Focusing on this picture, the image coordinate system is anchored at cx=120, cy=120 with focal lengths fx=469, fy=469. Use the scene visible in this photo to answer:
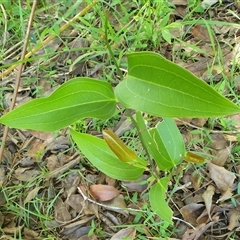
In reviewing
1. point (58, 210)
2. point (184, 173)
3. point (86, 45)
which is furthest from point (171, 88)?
point (86, 45)

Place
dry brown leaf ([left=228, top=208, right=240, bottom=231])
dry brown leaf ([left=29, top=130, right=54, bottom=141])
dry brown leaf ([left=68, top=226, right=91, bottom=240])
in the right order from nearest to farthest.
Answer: dry brown leaf ([left=228, top=208, right=240, bottom=231]), dry brown leaf ([left=68, top=226, right=91, bottom=240]), dry brown leaf ([left=29, top=130, right=54, bottom=141])

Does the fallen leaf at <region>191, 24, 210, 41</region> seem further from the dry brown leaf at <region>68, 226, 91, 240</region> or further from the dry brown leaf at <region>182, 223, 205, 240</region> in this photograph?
the dry brown leaf at <region>68, 226, 91, 240</region>

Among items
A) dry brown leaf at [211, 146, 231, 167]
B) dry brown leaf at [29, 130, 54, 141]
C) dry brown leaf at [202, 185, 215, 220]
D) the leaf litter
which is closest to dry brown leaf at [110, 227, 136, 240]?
the leaf litter

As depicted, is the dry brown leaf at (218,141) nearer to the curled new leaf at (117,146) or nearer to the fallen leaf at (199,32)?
the fallen leaf at (199,32)

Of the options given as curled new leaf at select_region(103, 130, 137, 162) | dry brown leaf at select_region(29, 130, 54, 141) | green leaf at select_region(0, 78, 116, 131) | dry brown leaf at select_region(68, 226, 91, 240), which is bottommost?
dry brown leaf at select_region(68, 226, 91, 240)

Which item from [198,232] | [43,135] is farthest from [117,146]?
[43,135]

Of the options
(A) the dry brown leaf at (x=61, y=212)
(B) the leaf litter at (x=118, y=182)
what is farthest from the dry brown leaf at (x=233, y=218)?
(A) the dry brown leaf at (x=61, y=212)
